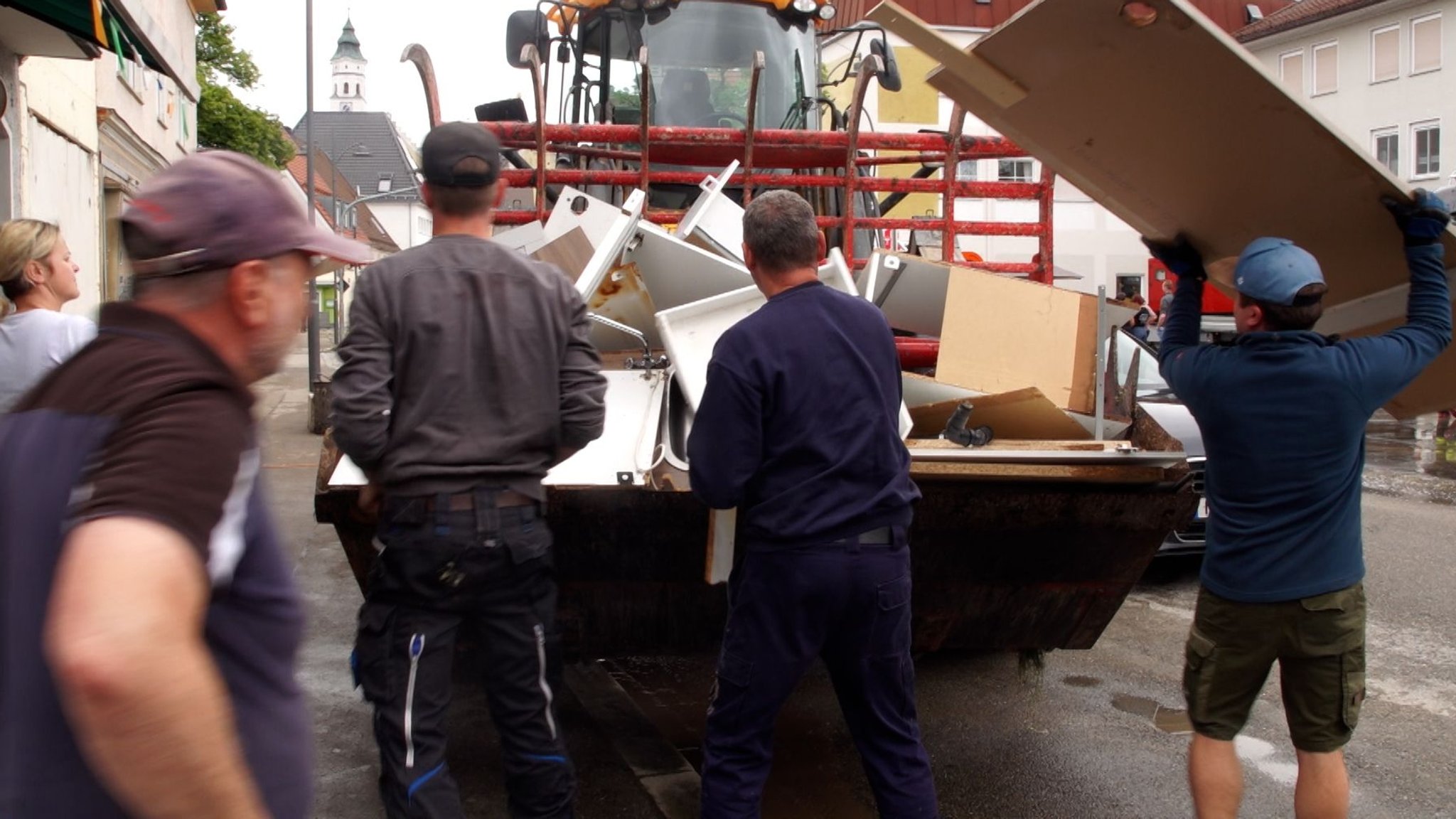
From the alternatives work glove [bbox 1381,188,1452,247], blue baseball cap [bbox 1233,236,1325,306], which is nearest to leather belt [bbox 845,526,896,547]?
blue baseball cap [bbox 1233,236,1325,306]

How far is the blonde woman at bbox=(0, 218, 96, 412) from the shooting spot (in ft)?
11.5

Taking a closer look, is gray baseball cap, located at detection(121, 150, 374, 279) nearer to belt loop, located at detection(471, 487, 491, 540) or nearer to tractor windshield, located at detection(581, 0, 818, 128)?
belt loop, located at detection(471, 487, 491, 540)

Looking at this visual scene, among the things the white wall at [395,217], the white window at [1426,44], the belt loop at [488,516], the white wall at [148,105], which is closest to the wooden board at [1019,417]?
the belt loop at [488,516]

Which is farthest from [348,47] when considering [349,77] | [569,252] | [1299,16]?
[569,252]

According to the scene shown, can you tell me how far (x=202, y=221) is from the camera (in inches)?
54.0

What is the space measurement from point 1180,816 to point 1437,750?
1293 millimetres

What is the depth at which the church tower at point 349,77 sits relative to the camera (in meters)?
125

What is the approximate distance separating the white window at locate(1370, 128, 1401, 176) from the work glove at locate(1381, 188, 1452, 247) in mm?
37491

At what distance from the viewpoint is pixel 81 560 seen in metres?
1.17

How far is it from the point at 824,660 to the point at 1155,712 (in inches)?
96.0

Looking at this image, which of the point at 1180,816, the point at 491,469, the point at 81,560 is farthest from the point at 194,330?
the point at 1180,816

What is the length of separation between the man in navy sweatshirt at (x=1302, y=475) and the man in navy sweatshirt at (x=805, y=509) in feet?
2.70

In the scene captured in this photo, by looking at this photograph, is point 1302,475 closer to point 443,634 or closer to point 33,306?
point 443,634

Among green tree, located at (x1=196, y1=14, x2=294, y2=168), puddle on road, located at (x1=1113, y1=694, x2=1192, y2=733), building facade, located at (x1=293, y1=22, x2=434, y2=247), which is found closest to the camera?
puddle on road, located at (x1=1113, y1=694, x2=1192, y2=733)
